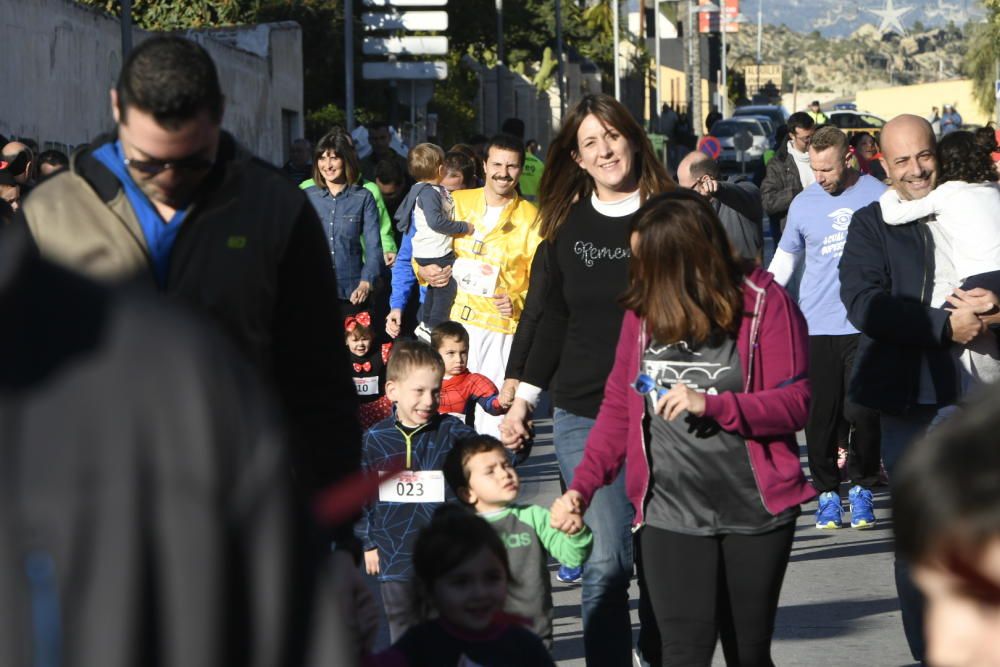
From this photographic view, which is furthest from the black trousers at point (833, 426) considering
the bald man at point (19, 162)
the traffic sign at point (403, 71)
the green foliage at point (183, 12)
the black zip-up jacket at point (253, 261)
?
the green foliage at point (183, 12)

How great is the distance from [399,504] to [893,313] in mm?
1818

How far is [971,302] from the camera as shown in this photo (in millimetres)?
6000

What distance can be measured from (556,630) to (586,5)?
267ft

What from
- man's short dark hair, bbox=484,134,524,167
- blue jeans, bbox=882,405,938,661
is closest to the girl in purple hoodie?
blue jeans, bbox=882,405,938,661

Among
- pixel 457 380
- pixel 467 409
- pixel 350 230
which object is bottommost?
pixel 467 409

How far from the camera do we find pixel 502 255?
362 inches

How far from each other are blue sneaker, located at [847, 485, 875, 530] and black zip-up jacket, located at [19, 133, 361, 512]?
6.70 meters

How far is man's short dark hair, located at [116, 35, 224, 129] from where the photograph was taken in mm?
3293

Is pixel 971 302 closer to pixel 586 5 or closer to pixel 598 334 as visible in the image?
pixel 598 334

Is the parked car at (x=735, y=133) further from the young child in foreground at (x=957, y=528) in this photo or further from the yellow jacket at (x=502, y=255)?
the young child in foreground at (x=957, y=528)

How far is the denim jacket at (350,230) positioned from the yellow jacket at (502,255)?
2.43 metres

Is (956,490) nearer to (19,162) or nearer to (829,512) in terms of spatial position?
(829,512)

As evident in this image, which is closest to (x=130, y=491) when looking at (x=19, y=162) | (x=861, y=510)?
(x=861, y=510)

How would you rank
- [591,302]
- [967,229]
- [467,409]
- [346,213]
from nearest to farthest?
[591,302], [967,229], [467,409], [346,213]
